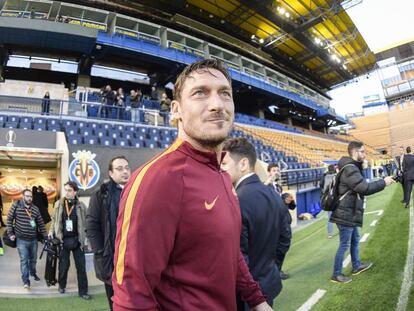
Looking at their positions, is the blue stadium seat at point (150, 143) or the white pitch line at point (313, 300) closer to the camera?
the white pitch line at point (313, 300)

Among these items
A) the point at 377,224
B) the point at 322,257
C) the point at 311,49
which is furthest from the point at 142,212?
the point at 311,49

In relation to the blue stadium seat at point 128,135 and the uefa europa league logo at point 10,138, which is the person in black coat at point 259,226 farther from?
the blue stadium seat at point 128,135

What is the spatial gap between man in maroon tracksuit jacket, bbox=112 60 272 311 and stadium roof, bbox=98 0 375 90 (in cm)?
2094

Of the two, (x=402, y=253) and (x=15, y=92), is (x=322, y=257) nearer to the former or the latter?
(x=402, y=253)

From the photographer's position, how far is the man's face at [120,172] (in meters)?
3.39

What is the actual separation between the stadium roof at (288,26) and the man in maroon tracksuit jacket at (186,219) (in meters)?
20.9

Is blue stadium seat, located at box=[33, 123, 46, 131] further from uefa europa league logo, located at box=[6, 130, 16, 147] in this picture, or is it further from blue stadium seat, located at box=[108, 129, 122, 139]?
uefa europa league logo, located at box=[6, 130, 16, 147]

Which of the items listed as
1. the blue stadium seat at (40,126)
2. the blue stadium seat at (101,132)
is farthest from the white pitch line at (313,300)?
the blue stadium seat at (40,126)

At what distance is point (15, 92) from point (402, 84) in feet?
168

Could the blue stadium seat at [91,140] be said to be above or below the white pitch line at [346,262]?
above

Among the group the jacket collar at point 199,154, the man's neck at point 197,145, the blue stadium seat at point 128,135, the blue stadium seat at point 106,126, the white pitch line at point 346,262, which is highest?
the blue stadium seat at point 106,126

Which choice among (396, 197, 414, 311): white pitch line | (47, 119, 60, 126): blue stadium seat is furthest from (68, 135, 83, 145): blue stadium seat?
(396, 197, 414, 311): white pitch line

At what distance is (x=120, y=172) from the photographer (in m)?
3.39

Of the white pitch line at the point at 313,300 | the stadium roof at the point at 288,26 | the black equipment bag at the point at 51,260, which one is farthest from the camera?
the stadium roof at the point at 288,26
